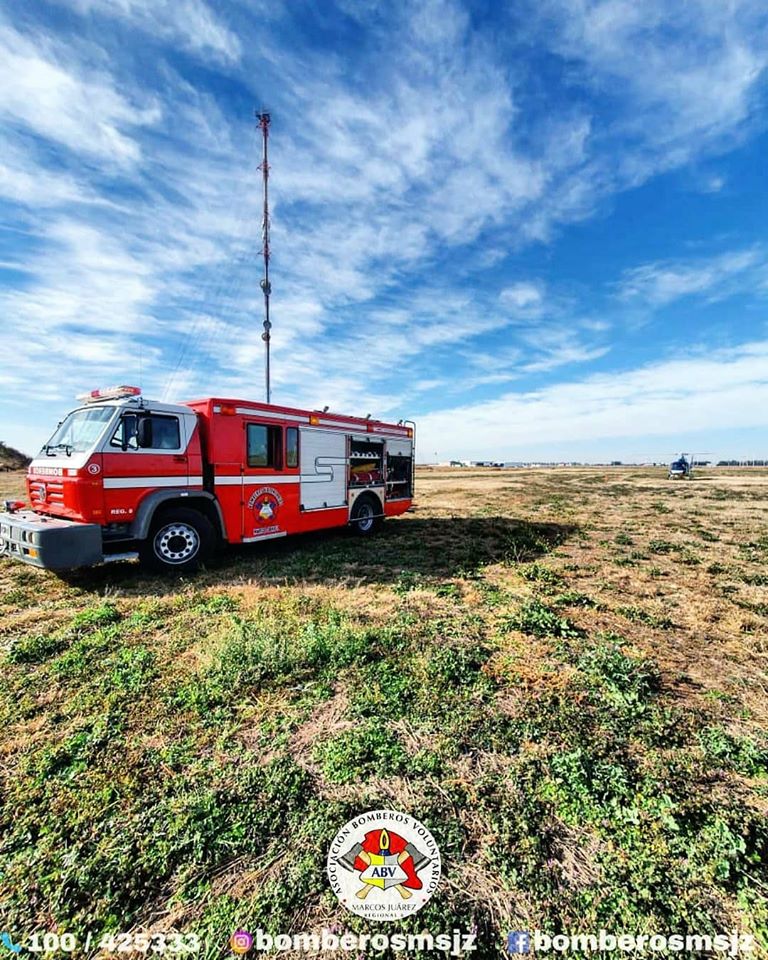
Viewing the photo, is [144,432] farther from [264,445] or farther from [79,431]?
[264,445]

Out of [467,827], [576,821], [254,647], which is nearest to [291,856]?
[467,827]

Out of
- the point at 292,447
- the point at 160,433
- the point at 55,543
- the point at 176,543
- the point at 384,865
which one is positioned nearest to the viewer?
the point at 384,865

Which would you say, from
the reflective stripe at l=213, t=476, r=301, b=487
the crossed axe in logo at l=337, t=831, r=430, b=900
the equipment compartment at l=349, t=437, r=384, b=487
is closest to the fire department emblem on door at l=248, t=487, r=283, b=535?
the reflective stripe at l=213, t=476, r=301, b=487

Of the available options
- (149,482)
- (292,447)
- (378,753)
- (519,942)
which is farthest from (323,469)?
(519,942)

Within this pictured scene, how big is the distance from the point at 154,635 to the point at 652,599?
7.32 metres

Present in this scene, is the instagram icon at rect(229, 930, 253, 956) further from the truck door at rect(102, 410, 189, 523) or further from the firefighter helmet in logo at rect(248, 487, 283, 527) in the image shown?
the firefighter helmet in logo at rect(248, 487, 283, 527)

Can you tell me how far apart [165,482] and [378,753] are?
613 centimetres

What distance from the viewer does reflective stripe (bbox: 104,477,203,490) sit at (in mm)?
6953

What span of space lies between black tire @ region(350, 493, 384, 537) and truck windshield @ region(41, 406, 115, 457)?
6.31 metres

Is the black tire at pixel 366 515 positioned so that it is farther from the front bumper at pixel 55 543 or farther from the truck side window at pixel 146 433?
the front bumper at pixel 55 543

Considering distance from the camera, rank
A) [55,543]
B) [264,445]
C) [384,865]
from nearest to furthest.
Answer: [384,865] → [55,543] → [264,445]

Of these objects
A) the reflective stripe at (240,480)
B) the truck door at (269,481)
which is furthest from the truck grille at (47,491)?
the truck door at (269,481)

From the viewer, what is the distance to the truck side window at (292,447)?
31.2 ft

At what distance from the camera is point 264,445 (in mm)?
9047
